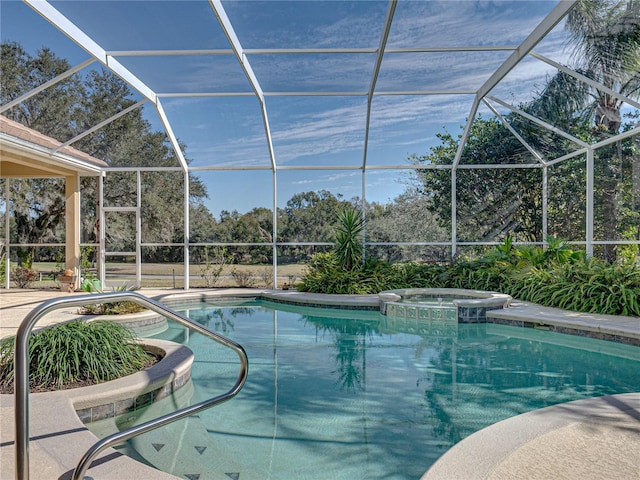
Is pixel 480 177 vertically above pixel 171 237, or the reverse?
pixel 480 177

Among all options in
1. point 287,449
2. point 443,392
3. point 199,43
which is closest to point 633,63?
point 443,392

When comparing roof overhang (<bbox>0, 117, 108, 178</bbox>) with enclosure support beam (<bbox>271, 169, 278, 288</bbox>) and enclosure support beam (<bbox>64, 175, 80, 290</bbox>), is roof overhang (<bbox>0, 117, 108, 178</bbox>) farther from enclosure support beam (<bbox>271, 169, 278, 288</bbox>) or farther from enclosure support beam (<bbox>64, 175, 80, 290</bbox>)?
enclosure support beam (<bbox>271, 169, 278, 288</bbox>)

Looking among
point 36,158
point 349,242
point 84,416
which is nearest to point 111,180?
point 36,158

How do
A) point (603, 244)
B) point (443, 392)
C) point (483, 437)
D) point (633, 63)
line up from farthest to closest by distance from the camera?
1. point (603, 244)
2. point (633, 63)
3. point (443, 392)
4. point (483, 437)

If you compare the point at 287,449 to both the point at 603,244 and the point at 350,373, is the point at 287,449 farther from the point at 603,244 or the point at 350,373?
the point at 603,244

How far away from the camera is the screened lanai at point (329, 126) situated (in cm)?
705

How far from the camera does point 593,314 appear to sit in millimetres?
7195

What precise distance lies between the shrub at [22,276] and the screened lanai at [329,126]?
0.66 meters

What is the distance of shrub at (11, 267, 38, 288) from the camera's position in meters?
11.6

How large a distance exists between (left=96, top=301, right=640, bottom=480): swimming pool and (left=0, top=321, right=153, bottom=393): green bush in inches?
23.9

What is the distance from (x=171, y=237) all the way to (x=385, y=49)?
7.36 m

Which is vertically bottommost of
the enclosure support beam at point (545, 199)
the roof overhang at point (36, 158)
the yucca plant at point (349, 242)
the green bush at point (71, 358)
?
the green bush at point (71, 358)

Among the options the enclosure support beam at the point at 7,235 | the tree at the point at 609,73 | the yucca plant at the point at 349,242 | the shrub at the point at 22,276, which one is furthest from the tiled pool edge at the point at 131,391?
the enclosure support beam at the point at 7,235

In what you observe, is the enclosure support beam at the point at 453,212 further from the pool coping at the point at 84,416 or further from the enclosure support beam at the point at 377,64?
the pool coping at the point at 84,416
